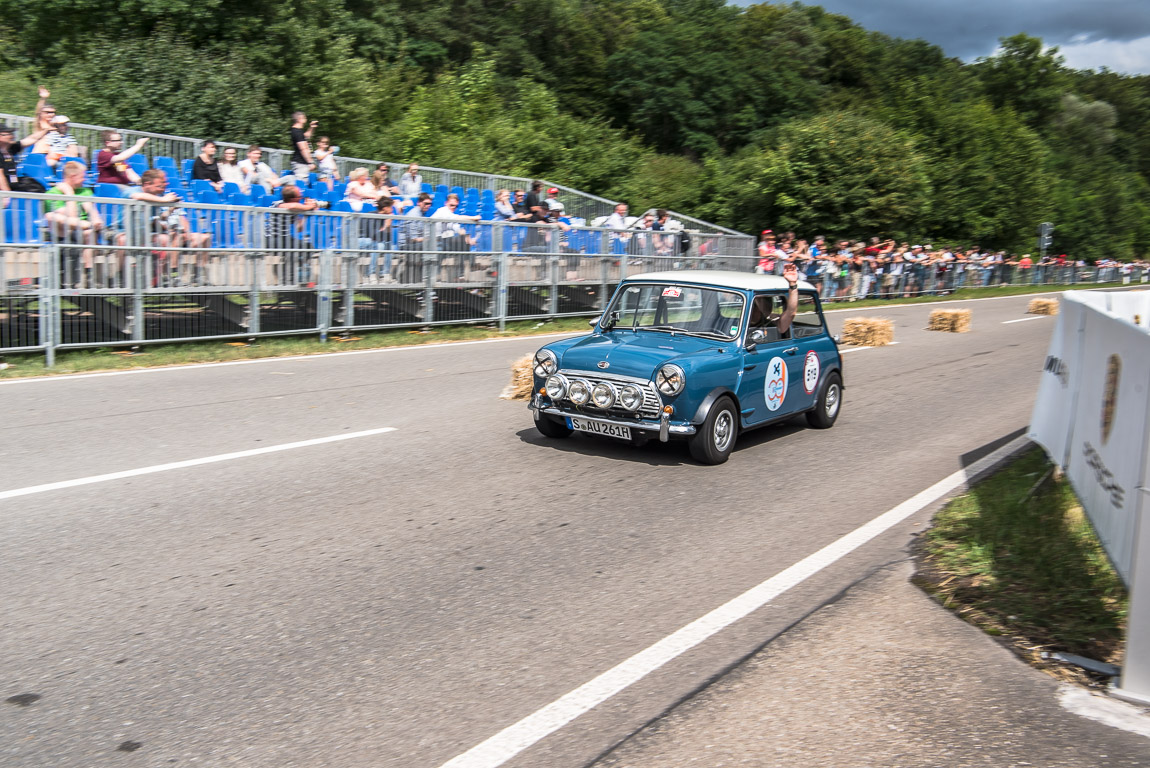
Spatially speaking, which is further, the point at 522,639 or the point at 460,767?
the point at 522,639

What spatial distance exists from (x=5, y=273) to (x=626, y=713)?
10.4 m

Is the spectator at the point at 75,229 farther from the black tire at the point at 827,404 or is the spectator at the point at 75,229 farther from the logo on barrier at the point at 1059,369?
the logo on barrier at the point at 1059,369

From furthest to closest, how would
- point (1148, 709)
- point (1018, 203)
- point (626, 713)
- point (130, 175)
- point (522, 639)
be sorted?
point (1018, 203) → point (130, 175) → point (522, 639) → point (1148, 709) → point (626, 713)

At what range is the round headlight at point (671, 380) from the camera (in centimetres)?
798

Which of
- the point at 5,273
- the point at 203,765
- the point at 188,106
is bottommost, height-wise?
the point at 203,765

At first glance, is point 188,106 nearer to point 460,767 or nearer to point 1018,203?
point 460,767

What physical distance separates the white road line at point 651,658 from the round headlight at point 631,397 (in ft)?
6.75

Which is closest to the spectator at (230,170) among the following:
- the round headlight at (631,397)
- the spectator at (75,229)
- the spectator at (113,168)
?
the spectator at (113,168)

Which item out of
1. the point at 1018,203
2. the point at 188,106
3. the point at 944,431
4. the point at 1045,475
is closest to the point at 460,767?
the point at 1045,475

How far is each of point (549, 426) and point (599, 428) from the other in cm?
78

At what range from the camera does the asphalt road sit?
385 cm

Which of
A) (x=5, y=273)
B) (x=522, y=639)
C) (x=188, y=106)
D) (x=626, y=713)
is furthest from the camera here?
(x=188, y=106)

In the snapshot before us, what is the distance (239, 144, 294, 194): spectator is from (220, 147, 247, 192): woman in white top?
7cm

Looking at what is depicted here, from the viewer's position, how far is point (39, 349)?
1208cm
